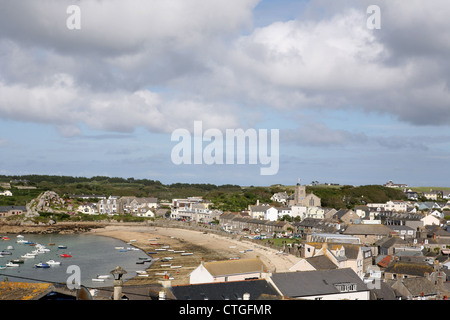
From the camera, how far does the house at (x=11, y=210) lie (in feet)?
334

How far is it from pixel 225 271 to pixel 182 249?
3487 cm

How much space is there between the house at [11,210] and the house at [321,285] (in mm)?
95229

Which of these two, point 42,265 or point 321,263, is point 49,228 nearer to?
point 42,265

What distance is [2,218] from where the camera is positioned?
99.3 metres

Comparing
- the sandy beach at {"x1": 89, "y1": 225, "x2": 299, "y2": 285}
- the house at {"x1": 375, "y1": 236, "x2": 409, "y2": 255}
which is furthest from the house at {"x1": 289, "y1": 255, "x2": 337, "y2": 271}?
the house at {"x1": 375, "y1": 236, "x2": 409, "y2": 255}

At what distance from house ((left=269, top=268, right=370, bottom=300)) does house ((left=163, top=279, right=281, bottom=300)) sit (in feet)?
2.71

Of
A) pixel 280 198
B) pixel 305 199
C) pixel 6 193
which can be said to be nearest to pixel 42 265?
Answer: pixel 305 199

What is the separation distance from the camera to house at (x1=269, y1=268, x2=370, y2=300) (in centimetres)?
2402

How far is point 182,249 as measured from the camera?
64.4 meters

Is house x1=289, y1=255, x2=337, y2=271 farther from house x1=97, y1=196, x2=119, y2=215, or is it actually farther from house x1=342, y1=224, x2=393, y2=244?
house x1=97, y1=196, x2=119, y2=215

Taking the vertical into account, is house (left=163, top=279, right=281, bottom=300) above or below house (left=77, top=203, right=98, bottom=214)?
above

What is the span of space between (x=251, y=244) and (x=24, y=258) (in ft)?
108
